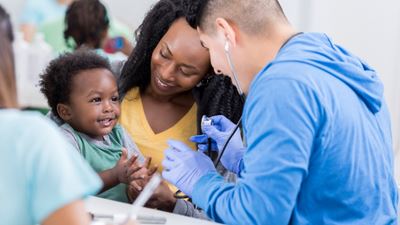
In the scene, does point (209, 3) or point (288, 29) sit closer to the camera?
point (288, 29)

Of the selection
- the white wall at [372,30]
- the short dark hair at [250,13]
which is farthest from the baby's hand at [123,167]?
the white wall at [372,30]

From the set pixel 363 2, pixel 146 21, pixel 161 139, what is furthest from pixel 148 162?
pixel 363 2

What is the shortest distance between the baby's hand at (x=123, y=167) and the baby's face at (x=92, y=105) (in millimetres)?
109

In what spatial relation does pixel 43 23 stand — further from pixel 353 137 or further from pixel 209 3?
pixel 353 137

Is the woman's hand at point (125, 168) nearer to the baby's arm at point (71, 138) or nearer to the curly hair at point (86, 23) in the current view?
the baby's arm at point (71, 138)

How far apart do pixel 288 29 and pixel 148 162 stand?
57cm

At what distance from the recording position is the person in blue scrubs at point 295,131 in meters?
1.21

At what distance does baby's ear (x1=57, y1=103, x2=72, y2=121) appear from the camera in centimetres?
175

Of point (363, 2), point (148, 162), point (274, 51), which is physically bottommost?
point (148, 162)

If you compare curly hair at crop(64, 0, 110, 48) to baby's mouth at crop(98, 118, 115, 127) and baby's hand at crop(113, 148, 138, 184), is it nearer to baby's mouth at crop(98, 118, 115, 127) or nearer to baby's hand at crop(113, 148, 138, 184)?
baby's mouth at crop(98, 118, 115, 127)

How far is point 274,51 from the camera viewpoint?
1391 mm

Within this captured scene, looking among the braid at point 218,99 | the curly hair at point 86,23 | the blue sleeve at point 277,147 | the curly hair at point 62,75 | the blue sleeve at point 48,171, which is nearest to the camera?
the blue sleeve at point 48,171

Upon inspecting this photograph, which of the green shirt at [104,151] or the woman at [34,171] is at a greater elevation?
the woman at [34,171]

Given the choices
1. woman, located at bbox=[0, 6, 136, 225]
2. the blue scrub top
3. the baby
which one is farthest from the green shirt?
woman, located at bbox=[0, 6, 136, 225]
